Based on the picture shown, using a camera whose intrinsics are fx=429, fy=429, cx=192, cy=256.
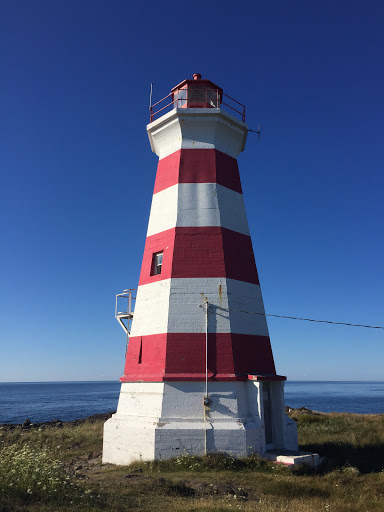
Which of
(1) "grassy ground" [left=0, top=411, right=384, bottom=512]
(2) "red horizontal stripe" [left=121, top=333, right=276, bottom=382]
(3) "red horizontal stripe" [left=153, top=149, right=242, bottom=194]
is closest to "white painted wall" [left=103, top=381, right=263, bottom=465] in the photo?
(2) "red horizontal stripe" [left=121, top=333, right=276, bottom=382]

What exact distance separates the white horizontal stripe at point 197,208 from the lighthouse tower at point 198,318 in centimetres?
3

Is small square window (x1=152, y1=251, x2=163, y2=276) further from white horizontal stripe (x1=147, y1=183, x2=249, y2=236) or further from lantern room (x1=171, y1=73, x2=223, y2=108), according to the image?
lantern room (x1=171, y1=73, x2=223, y2=108)

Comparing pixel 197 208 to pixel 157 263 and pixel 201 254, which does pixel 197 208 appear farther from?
pixel 157 263

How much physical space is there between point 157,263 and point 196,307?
82.3 inches

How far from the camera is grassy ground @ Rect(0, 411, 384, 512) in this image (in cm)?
672

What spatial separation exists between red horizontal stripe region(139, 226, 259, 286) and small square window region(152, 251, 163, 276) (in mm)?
99

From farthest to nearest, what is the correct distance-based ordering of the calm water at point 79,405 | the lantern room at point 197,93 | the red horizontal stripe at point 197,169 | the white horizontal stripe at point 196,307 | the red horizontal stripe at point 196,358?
1. the calm water at point 79,405
2. the lantern room at point 197,93
3. the red horizontal stripe at point 197,169
4. the white horizontal stripe at point 196,307
5. the red horizontal stripe at point 196,358

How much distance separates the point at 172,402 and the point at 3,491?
5.40m

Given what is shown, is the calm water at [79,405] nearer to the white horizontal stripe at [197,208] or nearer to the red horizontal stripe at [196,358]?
the red horizontal stripe at [196,358]

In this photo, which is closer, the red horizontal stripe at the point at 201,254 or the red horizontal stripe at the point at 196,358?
the red horizontal stripe at the point at 196,358

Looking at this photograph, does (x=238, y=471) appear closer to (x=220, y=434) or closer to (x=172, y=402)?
(x=220, y=434)

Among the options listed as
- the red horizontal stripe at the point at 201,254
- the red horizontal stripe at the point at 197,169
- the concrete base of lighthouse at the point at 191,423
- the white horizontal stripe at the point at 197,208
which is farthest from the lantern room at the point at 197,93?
the concrete base of lighthouse at the point at 191,423

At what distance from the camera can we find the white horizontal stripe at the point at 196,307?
39.6 ft

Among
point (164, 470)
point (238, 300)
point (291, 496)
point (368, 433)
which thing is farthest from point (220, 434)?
point (368, 433)
